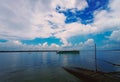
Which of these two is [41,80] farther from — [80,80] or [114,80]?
[114,80]

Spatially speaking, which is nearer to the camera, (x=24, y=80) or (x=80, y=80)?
(x=80, y=80)

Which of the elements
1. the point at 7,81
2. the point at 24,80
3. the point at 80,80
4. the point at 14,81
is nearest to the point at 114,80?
the point at 80,80

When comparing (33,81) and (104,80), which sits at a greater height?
(104,80)

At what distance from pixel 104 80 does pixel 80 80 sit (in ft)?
18.6

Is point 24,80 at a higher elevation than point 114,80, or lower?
lower

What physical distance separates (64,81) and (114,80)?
11.7m

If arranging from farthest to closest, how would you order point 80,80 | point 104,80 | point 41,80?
point 41,80
point 80,80
point 104,80

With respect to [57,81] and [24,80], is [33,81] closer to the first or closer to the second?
[24,80]

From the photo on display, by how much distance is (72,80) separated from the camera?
1099 inches

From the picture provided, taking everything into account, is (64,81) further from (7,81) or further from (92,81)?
(7,81)

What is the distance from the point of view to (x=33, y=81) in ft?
92.0

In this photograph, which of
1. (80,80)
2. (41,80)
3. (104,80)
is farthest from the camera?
(41,80)

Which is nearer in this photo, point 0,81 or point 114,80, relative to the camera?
point 114,80

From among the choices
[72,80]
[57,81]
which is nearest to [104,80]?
[72,80]
